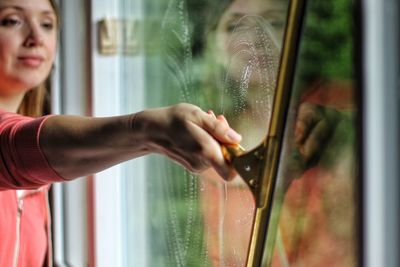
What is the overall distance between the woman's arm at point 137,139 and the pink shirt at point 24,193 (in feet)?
0.05

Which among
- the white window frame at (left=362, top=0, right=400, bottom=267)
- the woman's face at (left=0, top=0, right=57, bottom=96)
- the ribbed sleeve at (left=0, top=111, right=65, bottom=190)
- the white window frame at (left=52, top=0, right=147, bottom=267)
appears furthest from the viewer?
the white window frame at (left=52, top=0, right=147, bottom=267)

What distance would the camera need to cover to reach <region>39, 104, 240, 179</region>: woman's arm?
20.2 inches

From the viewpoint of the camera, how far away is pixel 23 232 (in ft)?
3.49

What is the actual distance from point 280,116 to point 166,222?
2.04 ft

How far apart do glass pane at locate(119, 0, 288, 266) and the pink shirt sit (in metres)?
0.19

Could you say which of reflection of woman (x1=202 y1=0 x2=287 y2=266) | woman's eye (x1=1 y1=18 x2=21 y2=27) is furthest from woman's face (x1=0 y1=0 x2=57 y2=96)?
reflection of woman (x1=202 y1=0 x2=287 y2=266)

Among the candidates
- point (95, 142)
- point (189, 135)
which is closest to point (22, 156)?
point (95, 142)

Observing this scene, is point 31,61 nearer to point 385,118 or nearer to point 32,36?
point 32,36

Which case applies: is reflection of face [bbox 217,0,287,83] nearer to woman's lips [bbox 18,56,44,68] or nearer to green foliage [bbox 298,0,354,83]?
green foliage [bbox 298,0,354,83]

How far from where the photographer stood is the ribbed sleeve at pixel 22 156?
2.06 ft

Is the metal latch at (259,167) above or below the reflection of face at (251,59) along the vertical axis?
below

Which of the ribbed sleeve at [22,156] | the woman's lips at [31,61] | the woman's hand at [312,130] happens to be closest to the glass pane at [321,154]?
the woman's hand at [312,130]

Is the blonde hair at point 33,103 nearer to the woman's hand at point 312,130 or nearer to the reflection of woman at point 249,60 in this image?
the reflection of woman at point 249,60

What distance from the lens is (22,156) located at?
64cm
